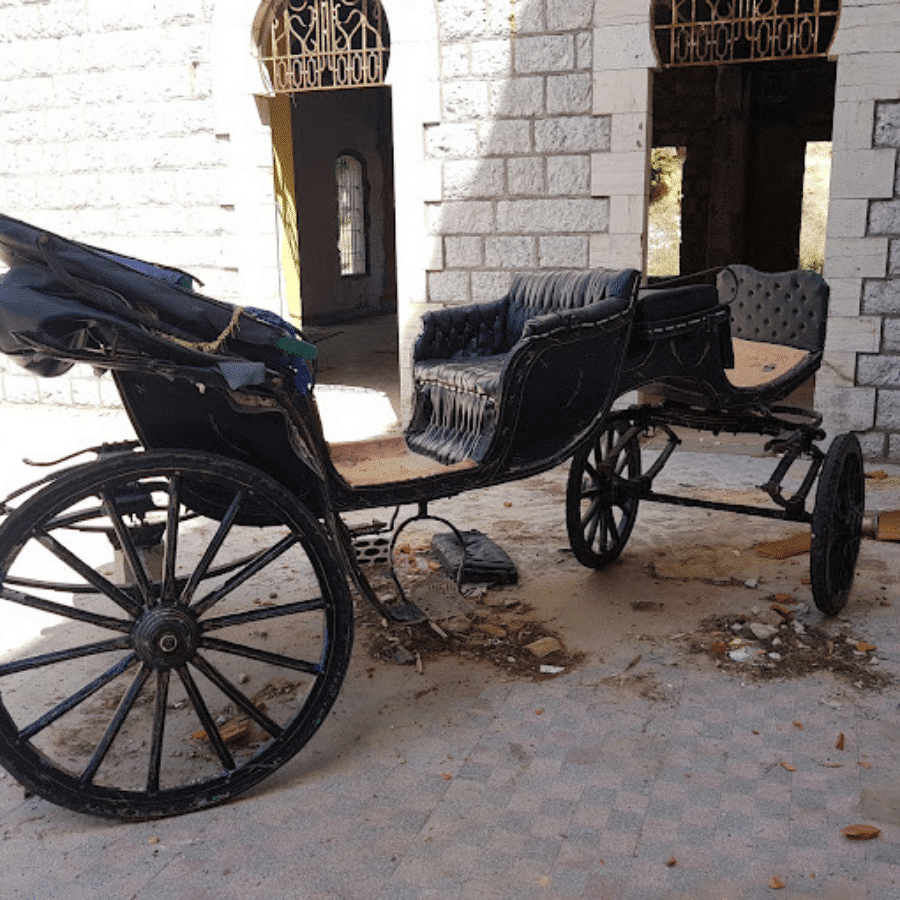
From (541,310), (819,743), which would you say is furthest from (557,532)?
(819,743)

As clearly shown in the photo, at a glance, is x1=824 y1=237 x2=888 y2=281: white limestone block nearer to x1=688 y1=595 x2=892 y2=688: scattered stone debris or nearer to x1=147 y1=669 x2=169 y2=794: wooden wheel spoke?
x1=688 y1=595 x2=892 y2=688: scattered stone debris

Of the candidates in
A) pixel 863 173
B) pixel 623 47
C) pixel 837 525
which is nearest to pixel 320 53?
pixel 623 47

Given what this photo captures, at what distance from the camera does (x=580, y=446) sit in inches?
151

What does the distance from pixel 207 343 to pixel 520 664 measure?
5.83ft

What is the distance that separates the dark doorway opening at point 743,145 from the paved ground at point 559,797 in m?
11.5

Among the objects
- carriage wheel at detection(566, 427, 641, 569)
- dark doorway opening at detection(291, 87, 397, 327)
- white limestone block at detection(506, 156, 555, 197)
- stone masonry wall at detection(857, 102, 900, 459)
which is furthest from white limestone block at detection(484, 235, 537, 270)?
dark doorway opening at detection(291, 87, 397, 327)

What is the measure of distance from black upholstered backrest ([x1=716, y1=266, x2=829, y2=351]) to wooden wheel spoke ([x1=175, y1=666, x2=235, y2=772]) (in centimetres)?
302

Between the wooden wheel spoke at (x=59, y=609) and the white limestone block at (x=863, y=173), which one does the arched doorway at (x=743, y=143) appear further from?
the wooden wheel spoke at (x=59, y=609)

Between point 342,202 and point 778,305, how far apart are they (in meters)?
12.9

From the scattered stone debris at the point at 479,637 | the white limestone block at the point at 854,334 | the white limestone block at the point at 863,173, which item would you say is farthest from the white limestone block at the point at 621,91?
the scattered stone debris at the point at 479,637

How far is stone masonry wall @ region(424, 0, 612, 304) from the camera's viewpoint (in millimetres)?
6973

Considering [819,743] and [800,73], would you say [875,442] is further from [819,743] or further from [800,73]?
[800,73]

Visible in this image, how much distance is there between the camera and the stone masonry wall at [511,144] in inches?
275

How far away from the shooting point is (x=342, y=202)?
652 inches
